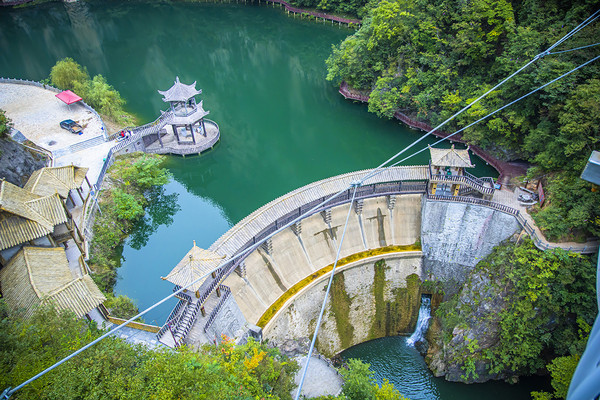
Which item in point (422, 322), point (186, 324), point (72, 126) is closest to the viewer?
point (186, 324)

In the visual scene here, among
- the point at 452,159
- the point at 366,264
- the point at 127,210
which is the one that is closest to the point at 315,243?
the point at 366,264

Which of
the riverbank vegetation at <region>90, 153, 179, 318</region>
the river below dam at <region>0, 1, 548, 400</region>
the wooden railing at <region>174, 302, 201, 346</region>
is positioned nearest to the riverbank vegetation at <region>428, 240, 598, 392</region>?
the river below dam at <region>0, 1, 548, 400</region>

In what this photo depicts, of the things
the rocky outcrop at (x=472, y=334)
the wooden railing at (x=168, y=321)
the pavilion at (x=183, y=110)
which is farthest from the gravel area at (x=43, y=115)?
the rocky outcrop at (x=472, y=334)

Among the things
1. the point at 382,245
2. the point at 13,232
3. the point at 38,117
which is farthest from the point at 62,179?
the point at 382,245

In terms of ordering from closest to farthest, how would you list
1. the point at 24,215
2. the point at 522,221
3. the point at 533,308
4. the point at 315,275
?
the point at 24,215
the point at 533,308
the point at 522,221
the point at 315,275

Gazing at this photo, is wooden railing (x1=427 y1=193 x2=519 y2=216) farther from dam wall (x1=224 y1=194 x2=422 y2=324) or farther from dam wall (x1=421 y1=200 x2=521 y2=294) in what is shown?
dam wall (x1=224 y1=194 x2=422 y2=324)

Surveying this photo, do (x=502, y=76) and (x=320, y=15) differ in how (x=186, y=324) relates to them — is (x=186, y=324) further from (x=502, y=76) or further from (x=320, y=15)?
(x=320, y=15)

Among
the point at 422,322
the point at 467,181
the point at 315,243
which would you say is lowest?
the point at 422,322
